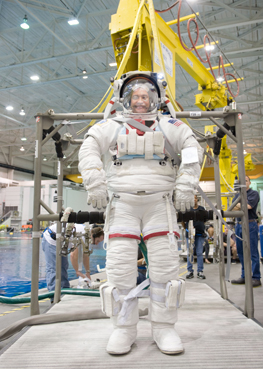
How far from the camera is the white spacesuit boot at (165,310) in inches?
68.0

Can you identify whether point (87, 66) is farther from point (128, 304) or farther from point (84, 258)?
point (128, 304)

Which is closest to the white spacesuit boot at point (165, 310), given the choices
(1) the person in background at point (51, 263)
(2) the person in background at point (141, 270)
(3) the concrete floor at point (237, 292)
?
(3) the concrete floor at point (237, 292)

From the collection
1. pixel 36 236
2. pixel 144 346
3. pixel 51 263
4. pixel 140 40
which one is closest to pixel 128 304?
pixel 144 346

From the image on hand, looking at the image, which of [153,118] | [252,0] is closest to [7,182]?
[252,0]

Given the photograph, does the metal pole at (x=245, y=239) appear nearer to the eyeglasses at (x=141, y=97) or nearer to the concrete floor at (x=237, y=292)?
the concrete floor at (x=237, y=292)

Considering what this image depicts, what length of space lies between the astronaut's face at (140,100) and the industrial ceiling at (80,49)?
110 inches

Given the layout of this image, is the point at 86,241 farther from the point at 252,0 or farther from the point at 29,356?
the point at 252,0

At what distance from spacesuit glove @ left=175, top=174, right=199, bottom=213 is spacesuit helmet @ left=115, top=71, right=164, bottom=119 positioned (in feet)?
1.86

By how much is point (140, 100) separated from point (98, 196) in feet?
2.60

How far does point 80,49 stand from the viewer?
10.1 metres

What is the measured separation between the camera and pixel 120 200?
6.29ft

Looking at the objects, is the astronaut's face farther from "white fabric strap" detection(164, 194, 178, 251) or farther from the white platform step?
the white platform step

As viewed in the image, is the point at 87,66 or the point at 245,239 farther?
the point at 87,66

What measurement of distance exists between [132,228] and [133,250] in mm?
139
